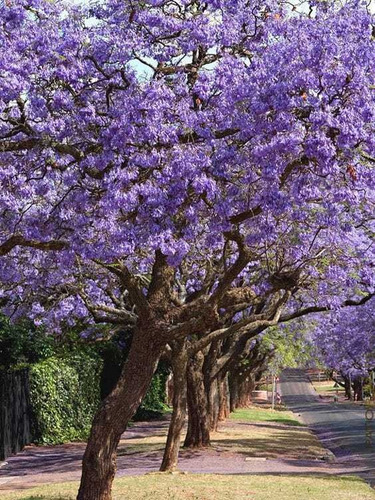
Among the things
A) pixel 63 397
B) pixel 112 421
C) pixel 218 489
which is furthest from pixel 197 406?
pixel 112 421

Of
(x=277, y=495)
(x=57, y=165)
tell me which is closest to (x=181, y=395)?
(x=277, y=495)

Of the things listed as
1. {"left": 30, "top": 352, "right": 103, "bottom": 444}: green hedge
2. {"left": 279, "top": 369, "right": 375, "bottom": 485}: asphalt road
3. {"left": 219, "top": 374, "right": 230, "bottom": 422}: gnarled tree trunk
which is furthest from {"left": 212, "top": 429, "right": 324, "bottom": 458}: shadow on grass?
{"left": 219, "top": 374, "right": 230, "bottom": 422}: gnarled tree trunk

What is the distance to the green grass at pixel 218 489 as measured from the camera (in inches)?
555

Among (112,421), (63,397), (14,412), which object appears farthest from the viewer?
(63,397)

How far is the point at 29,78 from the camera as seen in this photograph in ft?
37.8

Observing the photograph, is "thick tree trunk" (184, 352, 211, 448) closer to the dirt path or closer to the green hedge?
the dirt path

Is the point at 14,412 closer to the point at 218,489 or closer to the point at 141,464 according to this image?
the point at 141,464

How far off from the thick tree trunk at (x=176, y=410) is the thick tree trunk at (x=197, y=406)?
17.2 ft

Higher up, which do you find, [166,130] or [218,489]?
[166,130]

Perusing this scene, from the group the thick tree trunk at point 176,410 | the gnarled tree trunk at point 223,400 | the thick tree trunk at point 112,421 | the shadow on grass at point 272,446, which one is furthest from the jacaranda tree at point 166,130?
the gnarled tree trunk at point 223,400

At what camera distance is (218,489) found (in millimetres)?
15047

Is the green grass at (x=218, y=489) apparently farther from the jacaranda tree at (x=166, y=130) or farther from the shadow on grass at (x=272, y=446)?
the shadow on grass at (x=272, y=446)

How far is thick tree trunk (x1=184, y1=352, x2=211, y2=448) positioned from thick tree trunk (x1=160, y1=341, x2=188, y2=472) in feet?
17.2

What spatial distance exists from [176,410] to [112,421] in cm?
607
